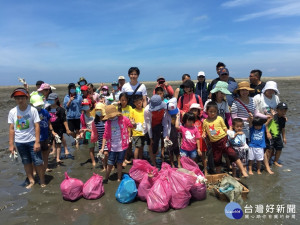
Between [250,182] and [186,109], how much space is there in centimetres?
217

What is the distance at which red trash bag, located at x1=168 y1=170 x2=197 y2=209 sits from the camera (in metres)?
3.75

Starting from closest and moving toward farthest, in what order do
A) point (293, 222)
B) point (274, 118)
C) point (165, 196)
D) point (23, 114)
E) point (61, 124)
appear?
point (293, 222)
point (165, 196)
point (23, 114)
point (274, 118)
point (61, 124)

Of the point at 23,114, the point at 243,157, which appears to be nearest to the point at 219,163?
the point at 243,157

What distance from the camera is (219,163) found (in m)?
4.93

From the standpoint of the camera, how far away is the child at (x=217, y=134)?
4.76m

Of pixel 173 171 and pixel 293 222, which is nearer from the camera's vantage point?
pixel 293 222

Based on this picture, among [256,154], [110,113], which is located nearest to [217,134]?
[256,154]

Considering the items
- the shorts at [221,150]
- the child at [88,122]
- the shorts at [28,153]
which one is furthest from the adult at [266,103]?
the shorts at [28,153]

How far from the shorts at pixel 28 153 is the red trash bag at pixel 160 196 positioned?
2.64 m

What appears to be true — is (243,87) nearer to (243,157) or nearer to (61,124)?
(243,157)

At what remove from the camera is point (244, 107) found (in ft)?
16.7

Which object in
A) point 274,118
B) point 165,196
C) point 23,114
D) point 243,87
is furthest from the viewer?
point 274,118

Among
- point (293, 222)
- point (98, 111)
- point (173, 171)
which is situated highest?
point (98, 111)

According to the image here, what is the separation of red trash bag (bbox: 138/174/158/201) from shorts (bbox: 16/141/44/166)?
2.38 metres
